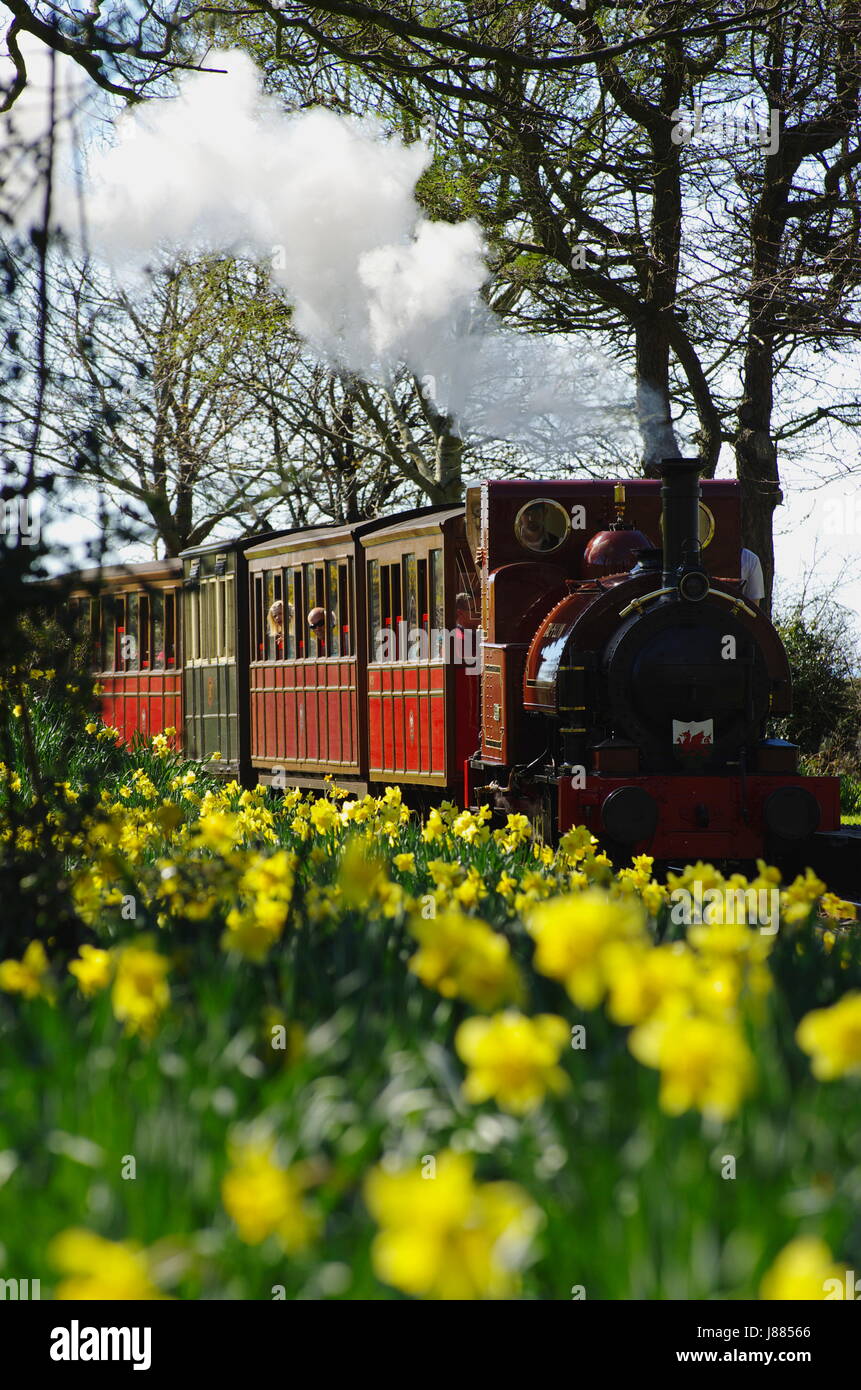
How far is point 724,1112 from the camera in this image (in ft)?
7.15

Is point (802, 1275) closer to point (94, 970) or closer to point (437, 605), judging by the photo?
point (94, 970)

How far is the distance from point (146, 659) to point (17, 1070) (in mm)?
17540

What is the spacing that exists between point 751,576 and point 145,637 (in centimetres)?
1079

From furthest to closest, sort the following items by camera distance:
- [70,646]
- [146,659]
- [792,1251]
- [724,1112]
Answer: [146,659] < [70,646] < [724,1112] < [792,1251]

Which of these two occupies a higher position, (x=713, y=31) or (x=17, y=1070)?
(x=713, y=31)

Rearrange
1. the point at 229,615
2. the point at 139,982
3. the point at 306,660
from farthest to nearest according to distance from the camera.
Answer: the point at 229,615 → the point at 306,660 → the point at 139,982

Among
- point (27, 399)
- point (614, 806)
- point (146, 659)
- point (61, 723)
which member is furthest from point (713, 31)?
point (146, 659)

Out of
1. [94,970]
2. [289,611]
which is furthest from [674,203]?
[94,970]

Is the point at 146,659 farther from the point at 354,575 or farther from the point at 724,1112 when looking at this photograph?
the point at 724,1112

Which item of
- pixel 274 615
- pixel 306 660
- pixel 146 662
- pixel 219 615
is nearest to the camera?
pixel 306 660

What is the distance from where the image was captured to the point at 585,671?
930 centimetres

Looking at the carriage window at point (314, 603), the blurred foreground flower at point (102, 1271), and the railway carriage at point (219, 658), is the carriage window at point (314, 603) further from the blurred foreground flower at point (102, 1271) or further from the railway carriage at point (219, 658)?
the blurred foreground flower at point (102, 1271)

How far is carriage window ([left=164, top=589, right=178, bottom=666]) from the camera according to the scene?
19.0 metres

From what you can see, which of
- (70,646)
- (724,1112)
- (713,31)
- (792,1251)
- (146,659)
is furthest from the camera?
(146,659)
